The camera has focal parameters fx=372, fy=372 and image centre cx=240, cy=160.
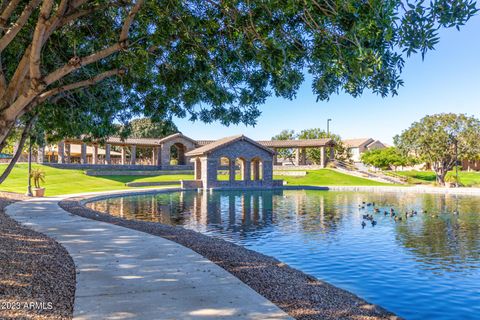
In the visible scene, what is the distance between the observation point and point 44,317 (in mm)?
5367

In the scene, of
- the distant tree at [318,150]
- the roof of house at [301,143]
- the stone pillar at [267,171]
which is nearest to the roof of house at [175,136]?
the roof of house at [301,143]

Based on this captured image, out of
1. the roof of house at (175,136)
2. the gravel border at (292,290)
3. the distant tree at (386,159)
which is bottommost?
the gravel border at (292,290)

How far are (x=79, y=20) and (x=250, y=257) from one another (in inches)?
333

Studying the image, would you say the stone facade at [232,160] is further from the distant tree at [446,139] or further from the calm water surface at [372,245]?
the distant tree at [446,139]

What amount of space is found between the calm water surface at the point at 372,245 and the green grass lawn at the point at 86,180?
1368 cm

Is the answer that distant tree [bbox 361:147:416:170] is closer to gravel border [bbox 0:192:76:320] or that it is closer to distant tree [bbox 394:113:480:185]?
distant tree [bbox 394:113:480:185]

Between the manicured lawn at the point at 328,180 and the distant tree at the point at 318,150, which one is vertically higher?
the distant tree at the point at 318,150

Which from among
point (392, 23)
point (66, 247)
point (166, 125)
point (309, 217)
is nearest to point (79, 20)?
point (166, 125)

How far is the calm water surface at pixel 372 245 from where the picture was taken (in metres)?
9.13

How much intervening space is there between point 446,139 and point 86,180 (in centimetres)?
4892

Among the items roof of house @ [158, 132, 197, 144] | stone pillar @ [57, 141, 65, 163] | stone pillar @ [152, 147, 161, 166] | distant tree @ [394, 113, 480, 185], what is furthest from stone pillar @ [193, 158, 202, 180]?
distant tree @ [394, 113, 480, 185]

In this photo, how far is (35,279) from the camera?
274 inches

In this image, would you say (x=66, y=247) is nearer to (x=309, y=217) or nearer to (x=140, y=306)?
(x=140, y=306)

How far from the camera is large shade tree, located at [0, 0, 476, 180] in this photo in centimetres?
521
